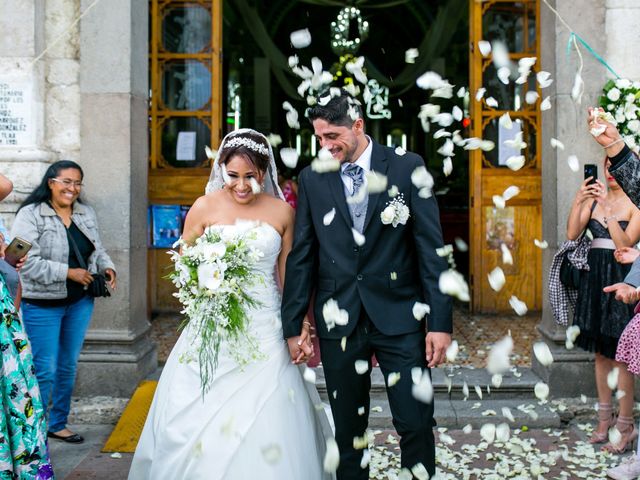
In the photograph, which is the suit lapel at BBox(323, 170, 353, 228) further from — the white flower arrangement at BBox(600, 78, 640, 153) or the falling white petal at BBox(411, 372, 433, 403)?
the white flower arrangement at BBox(600, 78, 640, 153)

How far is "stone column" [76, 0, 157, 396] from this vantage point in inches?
239

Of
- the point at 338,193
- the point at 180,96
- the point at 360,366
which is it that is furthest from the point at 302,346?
the point at 180,96

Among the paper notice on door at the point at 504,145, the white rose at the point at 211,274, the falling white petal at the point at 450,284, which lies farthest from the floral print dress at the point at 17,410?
the paper notice on door at the point at 504,145

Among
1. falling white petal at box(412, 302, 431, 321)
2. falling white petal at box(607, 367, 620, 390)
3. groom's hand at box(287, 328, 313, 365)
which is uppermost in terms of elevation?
falling white petal at box(412, 302, 431, 321)

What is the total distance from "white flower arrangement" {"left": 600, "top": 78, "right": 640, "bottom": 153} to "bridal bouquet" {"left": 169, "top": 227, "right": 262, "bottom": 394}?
3.43 m

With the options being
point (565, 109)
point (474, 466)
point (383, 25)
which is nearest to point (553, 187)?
point (565, 109)

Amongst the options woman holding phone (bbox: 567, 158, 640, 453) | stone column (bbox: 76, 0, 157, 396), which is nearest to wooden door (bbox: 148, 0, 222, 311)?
stone column (bbox: 76, 0, 157, 396)

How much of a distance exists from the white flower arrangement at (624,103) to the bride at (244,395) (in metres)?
3.06

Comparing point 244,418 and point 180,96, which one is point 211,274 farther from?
point 180,96

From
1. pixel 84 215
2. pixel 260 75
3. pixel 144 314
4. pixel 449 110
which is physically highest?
pixel 260 75

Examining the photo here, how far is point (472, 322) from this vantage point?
9.08 m

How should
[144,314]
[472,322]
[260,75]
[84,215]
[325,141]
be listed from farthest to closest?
[260,75] < [472,322] < [144,314] < [84,215] < [325,141]

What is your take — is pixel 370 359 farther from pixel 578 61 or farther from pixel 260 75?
pixel 260 75

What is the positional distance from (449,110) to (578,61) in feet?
29.2
